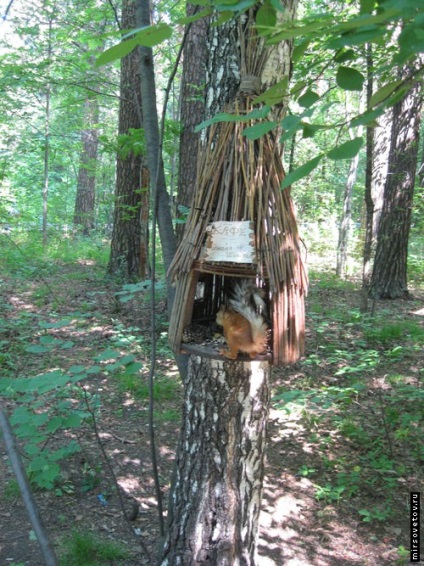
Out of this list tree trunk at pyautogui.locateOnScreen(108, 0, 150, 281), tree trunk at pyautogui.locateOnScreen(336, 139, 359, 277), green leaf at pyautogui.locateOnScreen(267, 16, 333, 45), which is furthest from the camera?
tree trunk at pyautogui.locateOnScreen(336, 139, 359, 277)

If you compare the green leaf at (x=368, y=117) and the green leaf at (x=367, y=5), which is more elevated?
the green leaf at (x=367, y=5)

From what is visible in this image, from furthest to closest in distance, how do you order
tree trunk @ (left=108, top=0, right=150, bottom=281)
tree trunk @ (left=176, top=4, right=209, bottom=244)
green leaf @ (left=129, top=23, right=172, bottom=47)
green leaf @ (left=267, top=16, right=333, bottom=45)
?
tree trunk @ (left=108, top=0, right=150, bottom=281) < tree trunk @ (left=176, top=4, right=209, bottom=244) < green leaf @ (left=129, top=23, right=172, bottom=47) < green leaf @ (left=267, top=16, right=333, bottom=45)

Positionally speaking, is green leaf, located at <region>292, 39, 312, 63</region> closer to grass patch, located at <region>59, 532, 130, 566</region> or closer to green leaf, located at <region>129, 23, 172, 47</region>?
green leaf, located at <region>129, 23, 172, 47</region>

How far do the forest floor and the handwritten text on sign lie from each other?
0.98 meters

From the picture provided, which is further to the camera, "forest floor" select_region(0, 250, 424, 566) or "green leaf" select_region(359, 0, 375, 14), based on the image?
"forest floor" select_region(0, 250, 424, 566)

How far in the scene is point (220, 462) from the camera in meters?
1.99

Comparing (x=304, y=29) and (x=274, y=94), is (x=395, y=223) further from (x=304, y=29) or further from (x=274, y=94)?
(x=304, y=29)

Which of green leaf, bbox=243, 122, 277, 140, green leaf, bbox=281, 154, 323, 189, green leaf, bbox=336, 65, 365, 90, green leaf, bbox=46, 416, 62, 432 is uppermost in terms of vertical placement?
green leaf, bbox=336, 65, 365, 90

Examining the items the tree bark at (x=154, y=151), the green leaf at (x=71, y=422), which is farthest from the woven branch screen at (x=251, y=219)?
the green leaf at (x=71, y=422)

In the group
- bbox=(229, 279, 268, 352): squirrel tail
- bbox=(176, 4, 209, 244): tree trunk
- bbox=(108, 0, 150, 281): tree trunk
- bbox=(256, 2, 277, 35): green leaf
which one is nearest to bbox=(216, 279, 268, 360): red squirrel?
bbox=(229, 279, 268, 352): squirrel tail

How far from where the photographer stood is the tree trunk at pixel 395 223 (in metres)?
7.00

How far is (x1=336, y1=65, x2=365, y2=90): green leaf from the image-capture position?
3.21 feet

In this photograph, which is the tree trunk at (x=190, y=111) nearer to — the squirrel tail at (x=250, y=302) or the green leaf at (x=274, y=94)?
the squirrel tail at (x=250, y=302)

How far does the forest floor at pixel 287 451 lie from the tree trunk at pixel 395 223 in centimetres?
142
